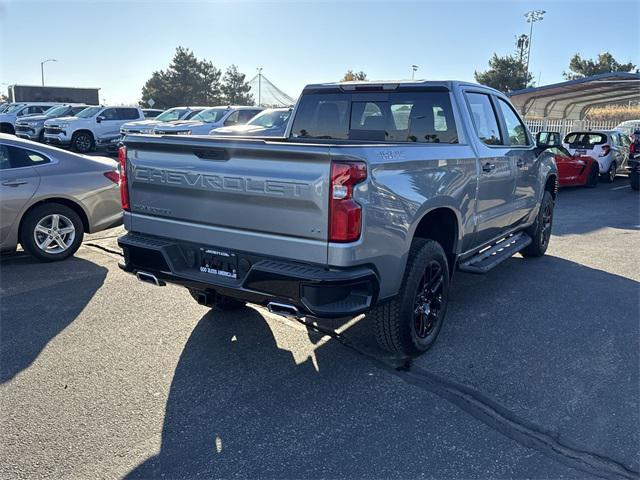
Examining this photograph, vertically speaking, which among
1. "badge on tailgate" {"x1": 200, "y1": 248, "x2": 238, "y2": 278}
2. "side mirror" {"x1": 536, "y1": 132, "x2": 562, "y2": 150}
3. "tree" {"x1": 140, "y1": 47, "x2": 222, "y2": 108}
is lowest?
"badge on tailgate" {"x1": 200, "y1": 248, "x2": 238, "y2": 278}

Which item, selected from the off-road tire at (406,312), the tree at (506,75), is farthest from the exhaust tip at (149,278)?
the tree at (506,75)

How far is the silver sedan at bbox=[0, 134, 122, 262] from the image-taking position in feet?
20.3

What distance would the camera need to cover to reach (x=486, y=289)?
5.85 m

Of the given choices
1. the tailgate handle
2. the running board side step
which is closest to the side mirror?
the running board side step

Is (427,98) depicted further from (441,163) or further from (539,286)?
(539,286)

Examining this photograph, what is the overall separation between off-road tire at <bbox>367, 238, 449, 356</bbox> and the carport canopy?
17.6m

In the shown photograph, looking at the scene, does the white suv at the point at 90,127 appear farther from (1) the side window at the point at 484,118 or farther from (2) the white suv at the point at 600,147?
(1) the side window at the point at 484,118

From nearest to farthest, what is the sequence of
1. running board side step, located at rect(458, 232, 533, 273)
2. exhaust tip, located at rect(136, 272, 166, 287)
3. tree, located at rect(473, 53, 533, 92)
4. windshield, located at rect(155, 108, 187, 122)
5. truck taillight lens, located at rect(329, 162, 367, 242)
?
truck taillight lens, located at rect(329, 162, 367, 242) < exhaust tip, located at rect(136, 272, 166, 287) < running board side step, located at rect(458, 232, 533, 273) < windshield, located at rect(155, 108, 187, 122) < tree, located at rect(473, 53, 533, 92)

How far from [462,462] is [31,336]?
3.49m

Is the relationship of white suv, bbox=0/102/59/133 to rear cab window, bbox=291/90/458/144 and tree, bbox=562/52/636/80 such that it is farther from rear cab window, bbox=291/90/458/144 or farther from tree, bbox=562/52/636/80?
tree, bbox=562/52/636/80

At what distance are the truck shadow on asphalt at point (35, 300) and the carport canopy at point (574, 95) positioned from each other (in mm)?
18464

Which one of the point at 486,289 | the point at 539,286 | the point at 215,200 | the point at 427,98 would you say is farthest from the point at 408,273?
the point at 539,286

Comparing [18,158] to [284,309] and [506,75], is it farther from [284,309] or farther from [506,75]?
[506,75]

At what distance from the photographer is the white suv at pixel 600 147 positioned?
15.8 m
